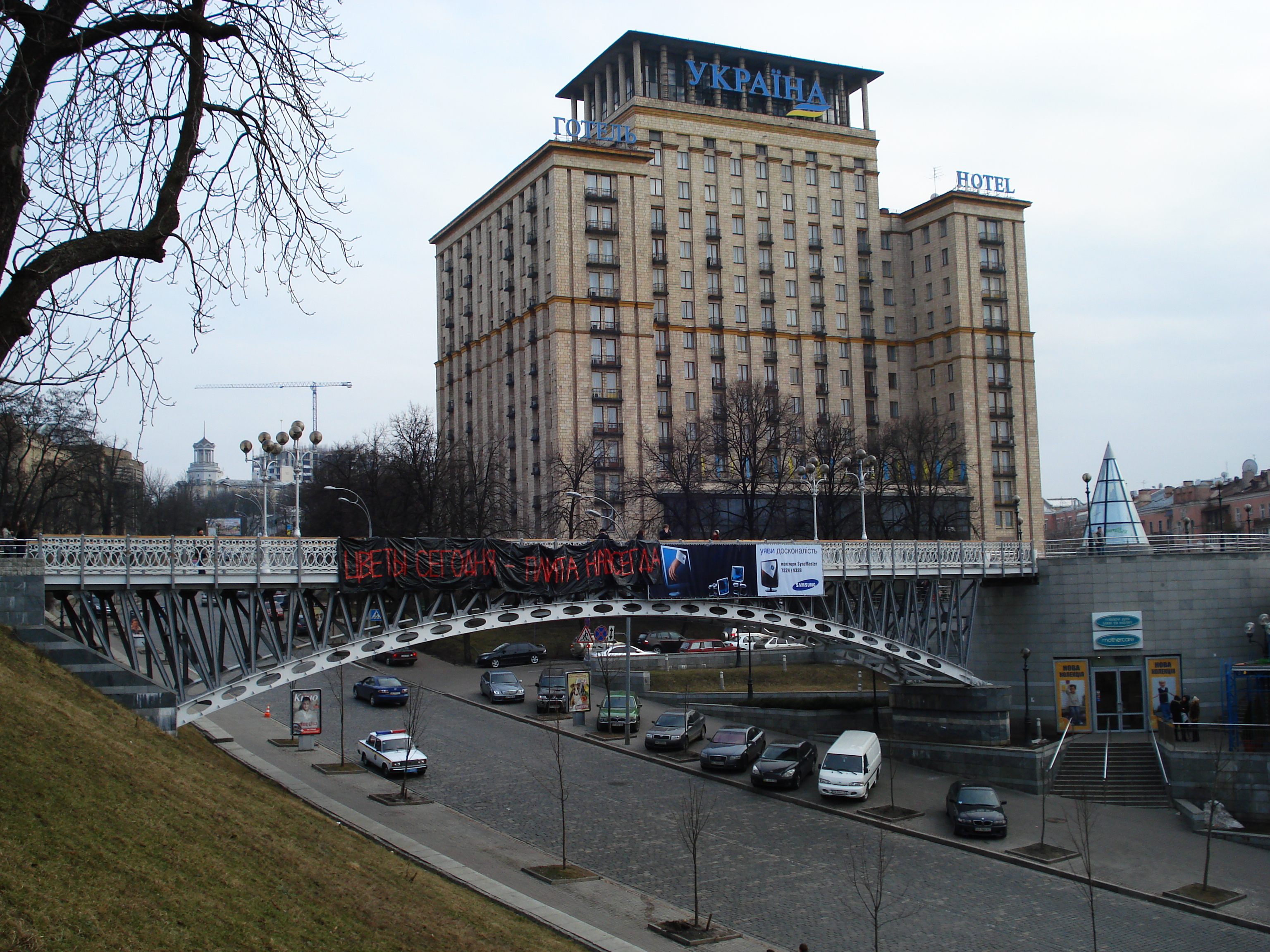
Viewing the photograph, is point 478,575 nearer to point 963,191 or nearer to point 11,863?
point 11,863

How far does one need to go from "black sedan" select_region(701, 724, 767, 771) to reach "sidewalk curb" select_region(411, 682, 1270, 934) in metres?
0.43

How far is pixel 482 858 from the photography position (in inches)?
1035

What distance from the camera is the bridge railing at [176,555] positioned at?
24.5m

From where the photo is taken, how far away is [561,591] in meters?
32.8

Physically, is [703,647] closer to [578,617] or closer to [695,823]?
[578,617]

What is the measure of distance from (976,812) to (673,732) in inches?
499

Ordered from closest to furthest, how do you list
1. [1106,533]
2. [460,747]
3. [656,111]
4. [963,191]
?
1. [460,747]
2. [1106,533]
3. [656,111]
4. [963,191]

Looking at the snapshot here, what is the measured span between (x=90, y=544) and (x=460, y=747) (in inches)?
737

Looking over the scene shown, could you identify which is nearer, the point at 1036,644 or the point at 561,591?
the point at 561,591

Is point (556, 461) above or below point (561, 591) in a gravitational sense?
above

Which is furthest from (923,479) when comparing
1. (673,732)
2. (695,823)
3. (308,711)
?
(695,823)

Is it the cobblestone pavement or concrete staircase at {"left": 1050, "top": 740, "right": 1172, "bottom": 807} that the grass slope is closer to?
the cobblestone pavement

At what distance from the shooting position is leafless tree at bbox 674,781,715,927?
23.0 meters

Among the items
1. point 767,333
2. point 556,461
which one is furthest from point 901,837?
point 767,333
